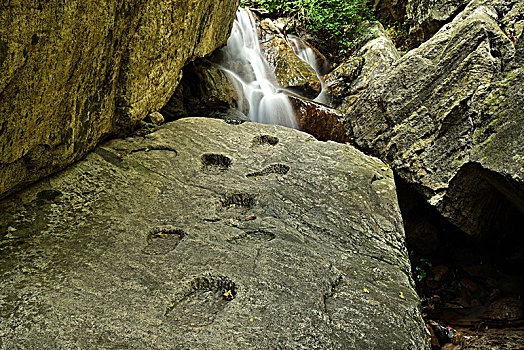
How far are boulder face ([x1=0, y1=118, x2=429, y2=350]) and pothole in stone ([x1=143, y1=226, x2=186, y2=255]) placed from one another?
0.04 feet

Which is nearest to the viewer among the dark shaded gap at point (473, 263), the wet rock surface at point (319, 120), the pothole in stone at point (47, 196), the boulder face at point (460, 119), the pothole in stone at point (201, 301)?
the pothole in stone at point (201, 301)

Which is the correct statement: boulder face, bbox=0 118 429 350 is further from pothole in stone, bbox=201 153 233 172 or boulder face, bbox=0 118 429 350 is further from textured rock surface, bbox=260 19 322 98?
textured rock surface, bbox=260 19 322 98

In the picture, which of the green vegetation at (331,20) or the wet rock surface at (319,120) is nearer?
the wet rock surface at (319,120)

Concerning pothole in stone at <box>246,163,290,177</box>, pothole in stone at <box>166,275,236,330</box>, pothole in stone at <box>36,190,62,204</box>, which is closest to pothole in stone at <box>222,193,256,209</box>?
pothole in stone at <box>246,163,290,177</box>

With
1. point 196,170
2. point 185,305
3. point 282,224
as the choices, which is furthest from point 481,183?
point 185,305

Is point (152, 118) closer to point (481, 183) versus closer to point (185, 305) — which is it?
point (185, 305)

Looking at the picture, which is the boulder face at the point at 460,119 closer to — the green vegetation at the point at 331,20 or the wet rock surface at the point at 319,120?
the wet rock surface at the point at 319,120

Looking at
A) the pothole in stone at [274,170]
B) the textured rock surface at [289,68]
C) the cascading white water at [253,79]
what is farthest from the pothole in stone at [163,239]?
the textured rock surface at [289,68]

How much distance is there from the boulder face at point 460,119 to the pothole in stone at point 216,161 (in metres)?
3.17

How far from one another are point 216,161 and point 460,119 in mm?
4035

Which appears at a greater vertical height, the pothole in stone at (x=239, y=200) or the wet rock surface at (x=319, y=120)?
the wet rock surface at (x=319, y=120)

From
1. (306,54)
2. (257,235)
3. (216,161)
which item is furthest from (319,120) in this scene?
(257,235)

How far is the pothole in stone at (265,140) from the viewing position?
18.7ft

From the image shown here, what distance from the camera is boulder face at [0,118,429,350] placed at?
2.36 metres
